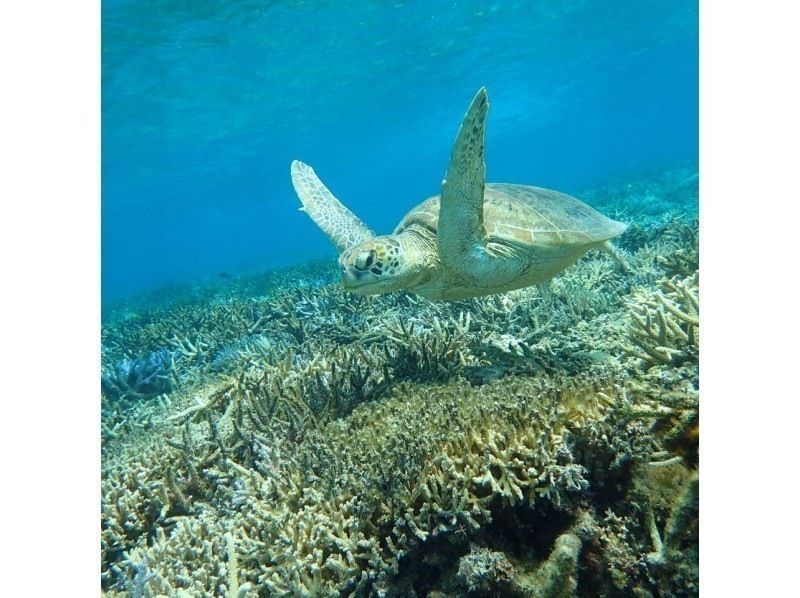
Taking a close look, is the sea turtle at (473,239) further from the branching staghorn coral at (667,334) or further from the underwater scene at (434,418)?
the branching staghorn coral at (667,334)

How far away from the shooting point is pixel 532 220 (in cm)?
305

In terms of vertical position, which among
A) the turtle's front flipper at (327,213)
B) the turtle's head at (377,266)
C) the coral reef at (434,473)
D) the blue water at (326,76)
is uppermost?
the blue water at (326,76)

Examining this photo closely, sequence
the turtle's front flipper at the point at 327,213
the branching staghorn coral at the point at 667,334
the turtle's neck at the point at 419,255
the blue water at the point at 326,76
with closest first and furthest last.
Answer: the branching staghorn coral at the point at 667,334
the turtle's neck at the point at 419,255
the turtle's front flipper at the point at 327,213
the blue water at the point at 326,76

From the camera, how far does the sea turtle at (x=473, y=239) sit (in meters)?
2.60

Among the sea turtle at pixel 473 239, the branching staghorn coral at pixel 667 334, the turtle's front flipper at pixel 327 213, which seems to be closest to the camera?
the branching staghorn coral at pixel 667 334

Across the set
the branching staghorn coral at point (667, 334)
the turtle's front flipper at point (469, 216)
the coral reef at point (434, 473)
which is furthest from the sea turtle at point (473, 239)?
the branching staghorn coral at point (667, 334)

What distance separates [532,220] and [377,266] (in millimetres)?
1071

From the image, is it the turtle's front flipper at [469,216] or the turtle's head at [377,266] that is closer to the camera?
the turtle's front flipper at [469,216]

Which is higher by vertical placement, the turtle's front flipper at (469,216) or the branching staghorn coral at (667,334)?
the turtle's front flipper at (469,216)

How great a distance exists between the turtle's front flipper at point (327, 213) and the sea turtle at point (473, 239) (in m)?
0.02

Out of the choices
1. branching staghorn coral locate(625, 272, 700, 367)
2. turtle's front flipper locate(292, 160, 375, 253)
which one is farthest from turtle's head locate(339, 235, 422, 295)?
branching staghorn coral locate(625, 272, 700, 367)

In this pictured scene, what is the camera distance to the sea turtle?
2604 millimetres
